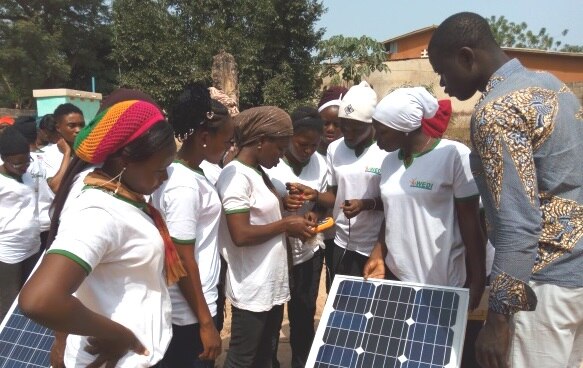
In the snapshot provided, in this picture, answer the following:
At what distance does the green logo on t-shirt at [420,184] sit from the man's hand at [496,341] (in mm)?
930

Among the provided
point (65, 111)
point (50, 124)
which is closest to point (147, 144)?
point (65, 111)

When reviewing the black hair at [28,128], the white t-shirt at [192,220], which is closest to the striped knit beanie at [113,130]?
the white t-shirt at [192,220]

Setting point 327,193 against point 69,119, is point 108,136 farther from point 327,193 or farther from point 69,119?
point 69,119

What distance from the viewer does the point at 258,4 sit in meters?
20.3

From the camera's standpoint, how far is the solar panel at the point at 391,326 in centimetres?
247

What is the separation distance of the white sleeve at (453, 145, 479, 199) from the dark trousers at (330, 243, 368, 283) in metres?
1.14

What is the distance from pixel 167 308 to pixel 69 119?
398 cm

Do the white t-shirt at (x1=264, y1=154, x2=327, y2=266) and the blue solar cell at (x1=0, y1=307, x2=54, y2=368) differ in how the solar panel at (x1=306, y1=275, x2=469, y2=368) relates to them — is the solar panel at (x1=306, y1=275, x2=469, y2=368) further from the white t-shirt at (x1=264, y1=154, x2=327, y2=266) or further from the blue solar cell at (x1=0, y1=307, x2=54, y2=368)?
the blue solar cell at (x1=0, y1=307, x2=54, y2=368)

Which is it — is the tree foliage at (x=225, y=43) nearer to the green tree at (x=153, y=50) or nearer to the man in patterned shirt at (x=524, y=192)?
the green tree at (x=153, y=50)

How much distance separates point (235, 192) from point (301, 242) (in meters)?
1.09

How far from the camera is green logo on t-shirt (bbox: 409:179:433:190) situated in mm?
2862

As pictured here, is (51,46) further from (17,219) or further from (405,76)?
(17,219)

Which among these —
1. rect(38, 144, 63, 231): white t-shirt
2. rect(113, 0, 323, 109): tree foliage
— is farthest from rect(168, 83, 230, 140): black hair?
rect(113, 0, 323, 109): tree foliage

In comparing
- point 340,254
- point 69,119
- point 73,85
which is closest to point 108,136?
point 340,254
